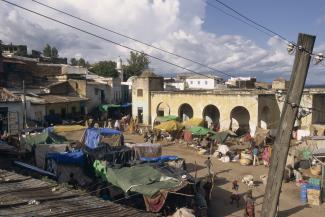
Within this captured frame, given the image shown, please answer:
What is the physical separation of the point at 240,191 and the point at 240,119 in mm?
18630

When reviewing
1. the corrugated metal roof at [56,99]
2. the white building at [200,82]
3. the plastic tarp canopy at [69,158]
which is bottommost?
the plastic tarp canopy at [69,158]

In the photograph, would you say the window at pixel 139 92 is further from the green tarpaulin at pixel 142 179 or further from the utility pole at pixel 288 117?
the utility pole at pixel 288 117

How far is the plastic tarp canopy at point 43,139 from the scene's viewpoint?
2375cm

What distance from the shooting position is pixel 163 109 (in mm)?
42656

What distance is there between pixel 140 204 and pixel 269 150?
13.2m

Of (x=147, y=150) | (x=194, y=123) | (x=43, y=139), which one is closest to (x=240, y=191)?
(x=147, y=150)

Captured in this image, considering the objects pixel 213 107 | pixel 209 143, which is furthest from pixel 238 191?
pixel 213 107

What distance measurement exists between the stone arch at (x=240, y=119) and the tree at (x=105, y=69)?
33346mm

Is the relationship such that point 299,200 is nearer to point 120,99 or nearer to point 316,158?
point 316,158

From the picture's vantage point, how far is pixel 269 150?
85.7 feet

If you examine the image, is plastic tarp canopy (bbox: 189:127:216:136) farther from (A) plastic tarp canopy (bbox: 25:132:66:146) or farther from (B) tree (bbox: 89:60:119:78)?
(B) tree (bbox: 89:60:119:78)

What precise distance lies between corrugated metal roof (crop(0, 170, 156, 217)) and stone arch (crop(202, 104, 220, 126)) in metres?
29.9

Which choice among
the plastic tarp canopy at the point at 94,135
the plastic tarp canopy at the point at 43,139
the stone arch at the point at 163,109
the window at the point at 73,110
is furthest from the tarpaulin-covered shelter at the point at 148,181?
the window at the point at 73,110

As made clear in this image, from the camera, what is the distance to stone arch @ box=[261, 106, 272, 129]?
114 feet
